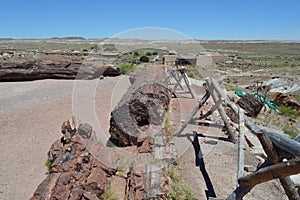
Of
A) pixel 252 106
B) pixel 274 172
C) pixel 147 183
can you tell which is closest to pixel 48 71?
pixel 252 106

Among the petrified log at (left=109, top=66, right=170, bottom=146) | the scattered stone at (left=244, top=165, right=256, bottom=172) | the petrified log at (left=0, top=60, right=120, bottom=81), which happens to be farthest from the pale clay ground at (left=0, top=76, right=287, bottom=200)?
the petrified log at (left=0, top=60, right=120, bottom=81)

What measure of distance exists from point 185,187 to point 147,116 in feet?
8.35

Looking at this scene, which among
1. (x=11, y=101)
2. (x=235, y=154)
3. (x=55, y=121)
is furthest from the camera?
(x=11, y=101)

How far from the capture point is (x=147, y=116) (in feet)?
19.0

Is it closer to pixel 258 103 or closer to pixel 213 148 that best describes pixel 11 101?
pixel 213 148

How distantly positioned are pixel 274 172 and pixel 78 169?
2645mm

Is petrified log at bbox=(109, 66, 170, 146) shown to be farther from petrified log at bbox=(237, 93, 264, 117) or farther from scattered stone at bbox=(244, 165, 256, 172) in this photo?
petrified log at bbox=(237, 93, 264, 117)

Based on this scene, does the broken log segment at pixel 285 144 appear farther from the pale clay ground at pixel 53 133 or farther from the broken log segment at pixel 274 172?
the pale clay ground at pixel 53 133

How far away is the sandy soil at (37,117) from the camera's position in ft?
14.9

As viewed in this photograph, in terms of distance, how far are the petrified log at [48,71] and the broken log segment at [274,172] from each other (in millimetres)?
12595

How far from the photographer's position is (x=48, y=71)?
14.1 m

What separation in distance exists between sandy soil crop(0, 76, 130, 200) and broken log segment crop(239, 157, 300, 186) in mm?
3449

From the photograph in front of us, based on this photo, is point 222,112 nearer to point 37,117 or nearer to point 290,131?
point 290,131

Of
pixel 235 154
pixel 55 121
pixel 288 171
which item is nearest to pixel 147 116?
pixel 235 154
